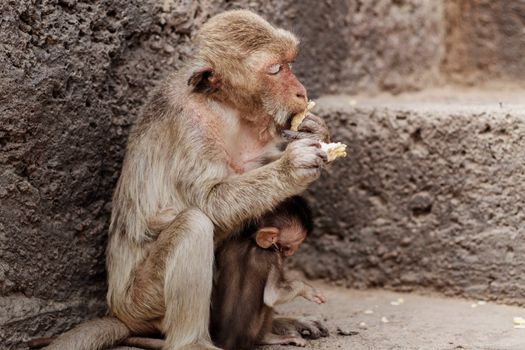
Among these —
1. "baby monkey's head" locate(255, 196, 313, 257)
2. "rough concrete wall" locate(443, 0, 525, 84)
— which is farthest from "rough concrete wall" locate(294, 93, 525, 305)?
"baby monkey's head" locate(255, 196, 313, 257)

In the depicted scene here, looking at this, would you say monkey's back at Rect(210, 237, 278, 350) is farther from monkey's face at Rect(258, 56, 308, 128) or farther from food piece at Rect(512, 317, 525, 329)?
food piece at Rect(512, 317, 525, 329)

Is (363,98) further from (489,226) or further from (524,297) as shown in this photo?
(524,297)

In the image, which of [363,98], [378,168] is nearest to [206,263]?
[378,168]

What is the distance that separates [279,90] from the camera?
526 centimetres

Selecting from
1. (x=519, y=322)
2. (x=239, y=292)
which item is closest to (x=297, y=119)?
(x=239, y=292)

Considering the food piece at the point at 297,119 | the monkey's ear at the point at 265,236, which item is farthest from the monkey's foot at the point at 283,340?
the food piece at the point at 297,119

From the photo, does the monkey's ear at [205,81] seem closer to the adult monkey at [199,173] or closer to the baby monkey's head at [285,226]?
the adult monkey at [199,173]

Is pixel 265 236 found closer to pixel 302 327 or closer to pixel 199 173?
pixel 199 173

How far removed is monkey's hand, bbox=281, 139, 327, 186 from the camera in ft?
16.5

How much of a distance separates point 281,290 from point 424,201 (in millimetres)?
1676

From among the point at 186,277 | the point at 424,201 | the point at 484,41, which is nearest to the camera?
the point at 186,277

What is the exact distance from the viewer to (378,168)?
260 inches

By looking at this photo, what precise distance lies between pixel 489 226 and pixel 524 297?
1.68 ft

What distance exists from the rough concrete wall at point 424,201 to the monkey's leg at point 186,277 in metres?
1.93
